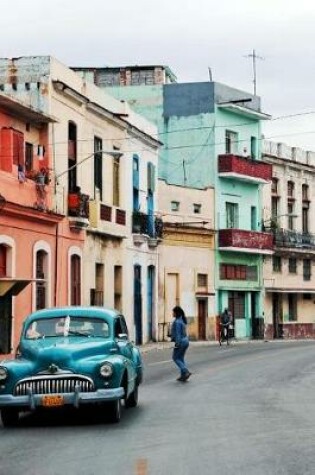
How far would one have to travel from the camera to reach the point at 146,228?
158 ft

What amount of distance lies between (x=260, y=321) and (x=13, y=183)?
108 ft

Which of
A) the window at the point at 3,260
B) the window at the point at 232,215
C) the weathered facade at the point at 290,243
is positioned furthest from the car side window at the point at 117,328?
the weathered facade at the point at 290,243

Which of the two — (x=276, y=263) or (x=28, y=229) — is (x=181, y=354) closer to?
(x=28, y=229)

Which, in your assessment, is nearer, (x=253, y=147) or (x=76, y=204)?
(x=76, y=204)

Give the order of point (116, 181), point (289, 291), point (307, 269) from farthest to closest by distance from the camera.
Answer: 1. point (307, 269)
2. point (289, 291)
3. point (116, 181)

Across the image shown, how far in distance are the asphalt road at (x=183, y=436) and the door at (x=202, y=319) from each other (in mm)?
34169

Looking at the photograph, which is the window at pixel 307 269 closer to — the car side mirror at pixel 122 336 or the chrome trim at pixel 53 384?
the car side mirror at pixel 122 336

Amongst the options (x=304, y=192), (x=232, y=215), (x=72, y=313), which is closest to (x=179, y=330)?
(x=72, y=313)

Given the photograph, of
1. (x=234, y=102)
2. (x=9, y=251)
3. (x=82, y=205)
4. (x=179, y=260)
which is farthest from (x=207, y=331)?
(x=9, y=251)

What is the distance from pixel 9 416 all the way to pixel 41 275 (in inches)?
802

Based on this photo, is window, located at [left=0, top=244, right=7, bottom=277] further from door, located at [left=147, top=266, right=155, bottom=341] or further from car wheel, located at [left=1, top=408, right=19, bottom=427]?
door, located at [left=147, top=266, right=155, bottom=341]

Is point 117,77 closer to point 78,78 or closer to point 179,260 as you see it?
point 179,260

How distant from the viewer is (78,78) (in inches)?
1550

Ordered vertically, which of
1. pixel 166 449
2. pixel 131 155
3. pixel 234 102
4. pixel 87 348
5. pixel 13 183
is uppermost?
pixel 234 102
